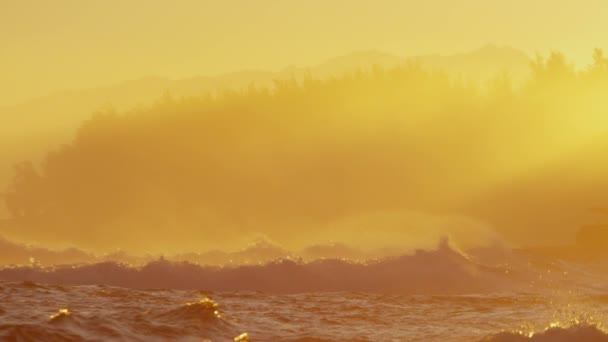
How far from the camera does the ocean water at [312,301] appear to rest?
10.5 metres

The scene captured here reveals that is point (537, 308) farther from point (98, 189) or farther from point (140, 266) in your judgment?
point (98, 189)

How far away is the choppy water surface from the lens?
1032cm

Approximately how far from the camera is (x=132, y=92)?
140 metres

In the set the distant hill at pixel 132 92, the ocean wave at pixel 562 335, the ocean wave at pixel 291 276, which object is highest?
the distant hill at pixel 132 92

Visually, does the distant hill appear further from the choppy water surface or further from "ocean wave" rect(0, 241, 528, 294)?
the choppy water surface

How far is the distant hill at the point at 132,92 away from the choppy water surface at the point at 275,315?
2314 cm

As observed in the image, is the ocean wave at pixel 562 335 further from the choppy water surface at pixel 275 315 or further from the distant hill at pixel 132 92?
the distant hill at pixel 132 92

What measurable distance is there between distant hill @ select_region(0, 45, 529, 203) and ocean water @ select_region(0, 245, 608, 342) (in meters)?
20.8

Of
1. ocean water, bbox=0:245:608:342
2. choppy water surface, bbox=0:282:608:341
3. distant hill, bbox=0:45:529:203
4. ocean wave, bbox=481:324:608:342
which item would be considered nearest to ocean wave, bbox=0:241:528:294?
ocean water, bbox=0:245:608:342

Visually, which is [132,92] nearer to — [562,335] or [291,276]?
[291,276]

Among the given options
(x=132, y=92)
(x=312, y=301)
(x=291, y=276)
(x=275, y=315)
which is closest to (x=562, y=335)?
(x=275, y=315)

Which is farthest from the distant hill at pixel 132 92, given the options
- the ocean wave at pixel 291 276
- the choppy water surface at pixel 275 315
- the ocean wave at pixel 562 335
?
the ocean wave at pixel 562 335

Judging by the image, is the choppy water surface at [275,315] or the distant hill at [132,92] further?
the distant hill at [132,92]

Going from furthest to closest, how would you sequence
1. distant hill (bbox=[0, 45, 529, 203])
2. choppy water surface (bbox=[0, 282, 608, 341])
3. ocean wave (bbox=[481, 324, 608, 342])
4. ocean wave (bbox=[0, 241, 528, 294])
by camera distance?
distant hill (bbox=[0, 45, 529, 203]) → ocean wave (bbox=[0, 241, 528, 294]) → choppy water surface (bbox=[0, 282, 608, 341]) → ocean wave (bbox=[481, 324, 608, 342])
